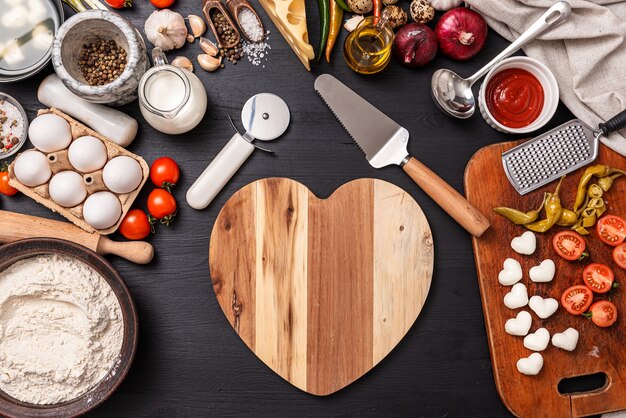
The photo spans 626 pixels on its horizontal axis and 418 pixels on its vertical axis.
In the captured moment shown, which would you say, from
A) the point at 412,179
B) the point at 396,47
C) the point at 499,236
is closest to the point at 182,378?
the point at 412,179

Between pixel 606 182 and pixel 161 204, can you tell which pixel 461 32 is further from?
pixel 161 204

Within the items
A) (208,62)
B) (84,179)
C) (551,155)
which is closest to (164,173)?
(84,179)

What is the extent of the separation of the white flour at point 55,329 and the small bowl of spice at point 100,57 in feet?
1.19

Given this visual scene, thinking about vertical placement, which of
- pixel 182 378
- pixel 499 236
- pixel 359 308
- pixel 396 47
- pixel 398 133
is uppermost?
pixel 396 47

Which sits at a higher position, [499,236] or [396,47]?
[396,47]

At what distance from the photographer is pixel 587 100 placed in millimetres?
1336

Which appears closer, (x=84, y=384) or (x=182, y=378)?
(x=84, y=384)

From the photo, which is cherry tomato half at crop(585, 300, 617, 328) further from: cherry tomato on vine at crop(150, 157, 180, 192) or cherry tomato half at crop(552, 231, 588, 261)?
cherry tomato on vine at crop(150, 157, 180, 192)

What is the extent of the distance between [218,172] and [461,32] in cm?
64

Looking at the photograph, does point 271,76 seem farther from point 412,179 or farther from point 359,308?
point 359,308

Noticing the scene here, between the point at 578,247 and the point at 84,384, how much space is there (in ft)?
3.76

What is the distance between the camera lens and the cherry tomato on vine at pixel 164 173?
1.29m

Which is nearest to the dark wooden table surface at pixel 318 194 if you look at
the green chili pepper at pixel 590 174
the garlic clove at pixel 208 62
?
the garlic clove at pixel 208 62

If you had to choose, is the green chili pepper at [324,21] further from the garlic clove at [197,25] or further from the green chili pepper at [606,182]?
the green chili pepper at [606,182]
